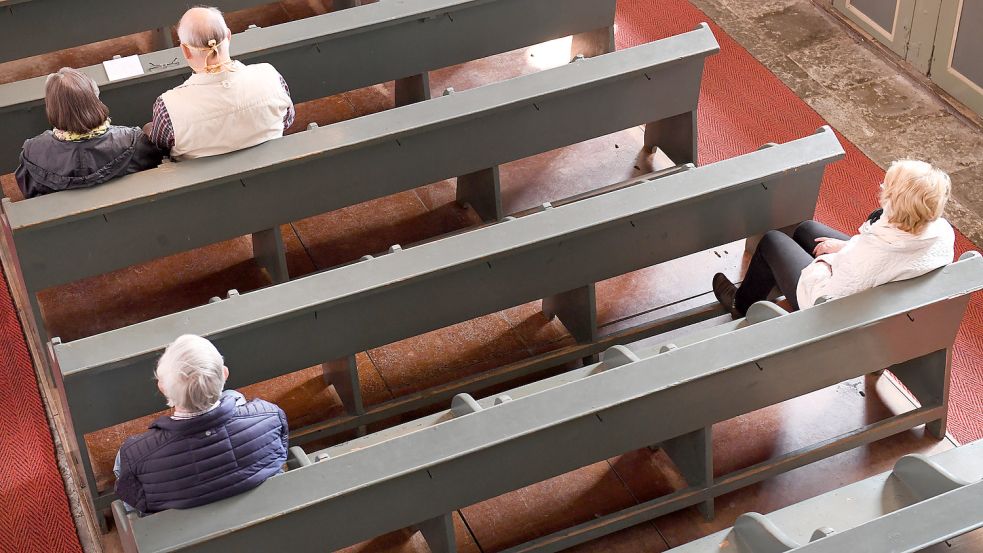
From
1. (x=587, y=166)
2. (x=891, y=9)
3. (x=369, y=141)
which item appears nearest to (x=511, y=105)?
(x=369, y=141)

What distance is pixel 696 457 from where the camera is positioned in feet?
12.0

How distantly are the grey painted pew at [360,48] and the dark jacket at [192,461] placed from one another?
190 cm

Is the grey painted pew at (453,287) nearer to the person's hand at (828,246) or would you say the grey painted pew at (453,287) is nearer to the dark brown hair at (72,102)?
the person's hand at (828,246)

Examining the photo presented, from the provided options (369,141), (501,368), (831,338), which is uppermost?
(369,141)

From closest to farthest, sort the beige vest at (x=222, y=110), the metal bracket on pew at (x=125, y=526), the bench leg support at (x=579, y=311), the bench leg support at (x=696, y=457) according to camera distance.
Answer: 1. the metal bracket on pew at (x=125, y=526)
2. the bench leg support at (x=696, y=457)
3. the beige vest at (x=222, y=110)
4. the bench leg support at (x=579, y=311)

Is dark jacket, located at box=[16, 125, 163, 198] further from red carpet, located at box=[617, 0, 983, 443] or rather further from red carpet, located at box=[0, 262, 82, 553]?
red carpet, located at box=[617, 0, 983, 443]

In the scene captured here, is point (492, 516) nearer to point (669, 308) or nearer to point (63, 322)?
point (669, 308)

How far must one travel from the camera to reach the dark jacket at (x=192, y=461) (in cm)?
298

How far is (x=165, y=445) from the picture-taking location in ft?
9.81

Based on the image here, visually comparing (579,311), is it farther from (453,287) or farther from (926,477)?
(926,477)

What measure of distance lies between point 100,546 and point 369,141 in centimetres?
158

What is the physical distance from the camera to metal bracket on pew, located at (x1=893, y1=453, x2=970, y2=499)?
3133 mm

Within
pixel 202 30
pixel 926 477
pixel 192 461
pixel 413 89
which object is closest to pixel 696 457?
pixel 926 477

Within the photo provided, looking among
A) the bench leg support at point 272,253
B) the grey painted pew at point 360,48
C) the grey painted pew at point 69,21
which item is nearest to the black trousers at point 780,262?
the grey painted pew at point 360,48
